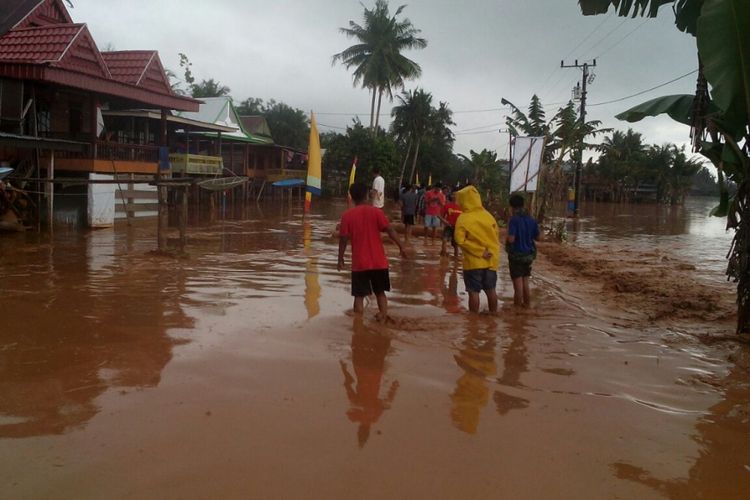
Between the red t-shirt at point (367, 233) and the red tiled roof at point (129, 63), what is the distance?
658 inches

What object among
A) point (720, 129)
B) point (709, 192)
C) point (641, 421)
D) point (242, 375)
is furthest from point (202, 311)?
point (709, 192)

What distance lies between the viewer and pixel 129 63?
2083cm

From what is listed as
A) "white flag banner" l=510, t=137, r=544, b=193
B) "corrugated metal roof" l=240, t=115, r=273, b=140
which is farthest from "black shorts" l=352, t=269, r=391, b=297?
"corrugated metal roof" l=240, t=115, r=273, b=140

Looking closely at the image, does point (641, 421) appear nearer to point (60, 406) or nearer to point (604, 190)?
point (60, 406)

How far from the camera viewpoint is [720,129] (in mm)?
6305

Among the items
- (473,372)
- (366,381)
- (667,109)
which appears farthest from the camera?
(667,109)

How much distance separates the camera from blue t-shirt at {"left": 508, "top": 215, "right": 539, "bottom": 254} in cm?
740

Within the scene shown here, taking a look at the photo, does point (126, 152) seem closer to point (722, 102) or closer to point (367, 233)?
point (367, 233)

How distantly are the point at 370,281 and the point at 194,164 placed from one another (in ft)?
65.2

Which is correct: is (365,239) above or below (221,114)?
below

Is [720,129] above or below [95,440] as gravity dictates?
above

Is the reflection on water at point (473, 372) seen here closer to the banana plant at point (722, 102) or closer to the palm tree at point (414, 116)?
the banana plant at point (722, 102)

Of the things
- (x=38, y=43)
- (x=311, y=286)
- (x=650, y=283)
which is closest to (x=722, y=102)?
(x=650, y=283)

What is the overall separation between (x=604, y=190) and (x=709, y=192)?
36824 mm
